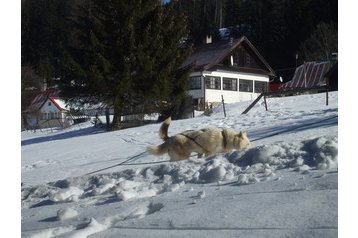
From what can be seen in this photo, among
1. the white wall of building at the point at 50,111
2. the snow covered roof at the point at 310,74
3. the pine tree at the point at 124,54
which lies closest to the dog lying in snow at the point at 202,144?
the pine tree at the point at 124,54

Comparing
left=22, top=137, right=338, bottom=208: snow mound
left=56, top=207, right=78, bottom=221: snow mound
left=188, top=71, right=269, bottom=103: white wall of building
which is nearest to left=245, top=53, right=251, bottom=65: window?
left=188, top=71, right=269, bottom=103: white wall of building

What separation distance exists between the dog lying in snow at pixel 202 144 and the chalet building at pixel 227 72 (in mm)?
28279

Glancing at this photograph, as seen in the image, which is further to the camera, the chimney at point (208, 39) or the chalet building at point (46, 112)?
the chimney at point (208, 39)

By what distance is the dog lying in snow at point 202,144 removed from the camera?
7.53 metres

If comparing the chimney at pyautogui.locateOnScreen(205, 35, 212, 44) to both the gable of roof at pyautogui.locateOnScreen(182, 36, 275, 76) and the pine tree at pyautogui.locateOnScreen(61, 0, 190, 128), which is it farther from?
the pine tree at pyautogui.locateOnScreen(61, 0, 190, 128)

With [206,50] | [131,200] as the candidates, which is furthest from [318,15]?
[206,50]

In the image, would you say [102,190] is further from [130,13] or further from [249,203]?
[130,13]

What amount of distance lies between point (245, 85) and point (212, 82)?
4726 millimetres

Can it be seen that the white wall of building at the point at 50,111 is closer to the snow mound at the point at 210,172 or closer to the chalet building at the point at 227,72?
the chalet building at the point at 227,72

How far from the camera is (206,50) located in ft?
128

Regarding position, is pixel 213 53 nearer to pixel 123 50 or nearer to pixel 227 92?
pixel 227 92

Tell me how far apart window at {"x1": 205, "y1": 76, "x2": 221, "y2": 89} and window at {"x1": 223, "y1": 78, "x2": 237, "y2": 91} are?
0.81 meters

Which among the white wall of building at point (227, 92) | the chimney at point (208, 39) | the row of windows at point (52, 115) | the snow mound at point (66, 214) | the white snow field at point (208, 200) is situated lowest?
the snow mound at point (66, 214)

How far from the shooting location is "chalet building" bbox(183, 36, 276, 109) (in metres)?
37.9
